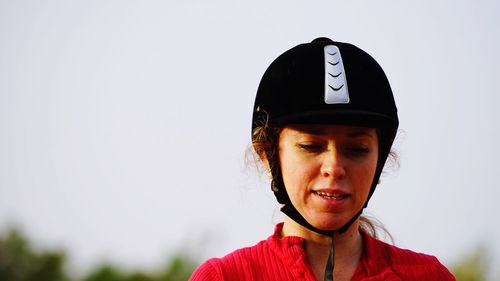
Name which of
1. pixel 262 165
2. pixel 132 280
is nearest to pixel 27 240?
pixel 132 280

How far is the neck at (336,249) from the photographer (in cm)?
342

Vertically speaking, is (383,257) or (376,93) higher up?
(376,93)

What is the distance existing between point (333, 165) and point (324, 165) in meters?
0.05

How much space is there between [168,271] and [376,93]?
25405 millimetres

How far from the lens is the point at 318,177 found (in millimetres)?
3305

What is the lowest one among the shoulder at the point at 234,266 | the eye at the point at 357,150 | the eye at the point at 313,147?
the shoulder at the point at 234,266

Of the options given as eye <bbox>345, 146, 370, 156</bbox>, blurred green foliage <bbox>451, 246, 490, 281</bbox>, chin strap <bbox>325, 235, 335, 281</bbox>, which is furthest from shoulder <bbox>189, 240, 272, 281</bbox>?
blurred green foliage <bbox>451, 246, 490, 281</bbox>

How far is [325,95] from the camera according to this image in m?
3.40

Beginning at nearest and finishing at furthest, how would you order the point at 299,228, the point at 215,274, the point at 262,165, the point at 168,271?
the point at 215,274
the point at 299,228
the point at 262,165
the point at 168,271

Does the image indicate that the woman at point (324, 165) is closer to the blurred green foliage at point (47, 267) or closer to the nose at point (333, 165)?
the nose at point (333, 165)

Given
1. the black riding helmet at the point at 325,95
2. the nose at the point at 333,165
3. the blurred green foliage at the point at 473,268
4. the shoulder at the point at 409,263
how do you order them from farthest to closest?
the blurred green foliage at the point at 473,268 → the shoulder at the point at 409,263 → the black riding helmet at the point at 325,95 → the nose at the point at 333,165

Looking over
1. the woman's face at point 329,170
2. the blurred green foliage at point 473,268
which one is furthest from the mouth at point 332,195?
the blurred green foliage at point 473,268

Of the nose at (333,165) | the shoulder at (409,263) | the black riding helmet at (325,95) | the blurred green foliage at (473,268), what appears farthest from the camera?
the blurred green foliage at (473,268)

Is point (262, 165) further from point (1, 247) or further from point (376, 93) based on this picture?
point (1, 247)
